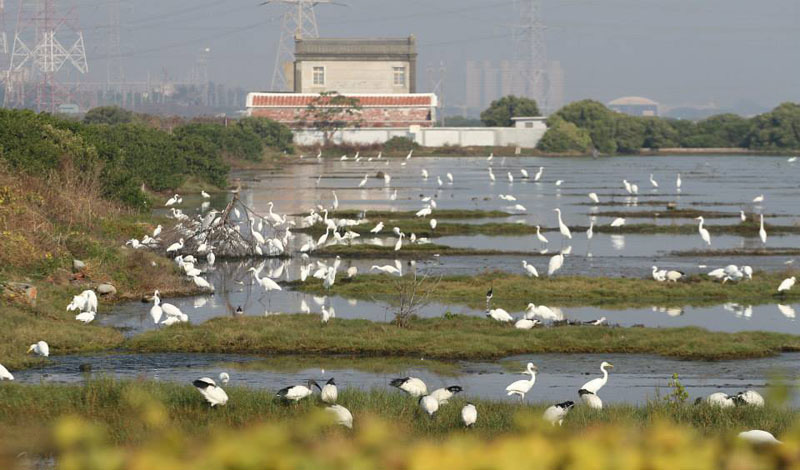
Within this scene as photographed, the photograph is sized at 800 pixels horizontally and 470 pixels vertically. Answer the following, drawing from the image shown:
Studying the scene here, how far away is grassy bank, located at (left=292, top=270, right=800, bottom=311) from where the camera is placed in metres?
27.3

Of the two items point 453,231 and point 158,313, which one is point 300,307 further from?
point 453,231

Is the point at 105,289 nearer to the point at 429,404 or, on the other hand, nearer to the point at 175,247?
the point at 175,247

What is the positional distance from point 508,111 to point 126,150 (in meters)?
99.6

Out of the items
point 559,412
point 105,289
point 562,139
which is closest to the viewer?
point 559,412

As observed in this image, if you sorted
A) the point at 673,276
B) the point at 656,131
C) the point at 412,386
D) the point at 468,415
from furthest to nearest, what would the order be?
the point at 656,131 → the point at 673,276 → the point at 412,386 → the point at 468,415

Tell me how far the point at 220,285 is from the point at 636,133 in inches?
5075

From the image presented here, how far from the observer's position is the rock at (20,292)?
22.5 m

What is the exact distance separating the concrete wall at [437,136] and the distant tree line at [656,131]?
485cm

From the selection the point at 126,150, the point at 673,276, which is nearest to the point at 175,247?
the point at 673,276

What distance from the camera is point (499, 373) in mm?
19172

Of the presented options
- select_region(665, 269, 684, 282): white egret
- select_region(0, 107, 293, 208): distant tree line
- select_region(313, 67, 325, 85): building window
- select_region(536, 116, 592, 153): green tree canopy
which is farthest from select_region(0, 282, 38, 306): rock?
select_region(313, 67, 325, 85): building window

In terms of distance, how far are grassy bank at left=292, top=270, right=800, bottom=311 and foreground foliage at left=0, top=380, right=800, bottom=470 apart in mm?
13217

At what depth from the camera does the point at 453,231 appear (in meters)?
45.3

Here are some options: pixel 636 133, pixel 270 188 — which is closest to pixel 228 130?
pixel 270 188
